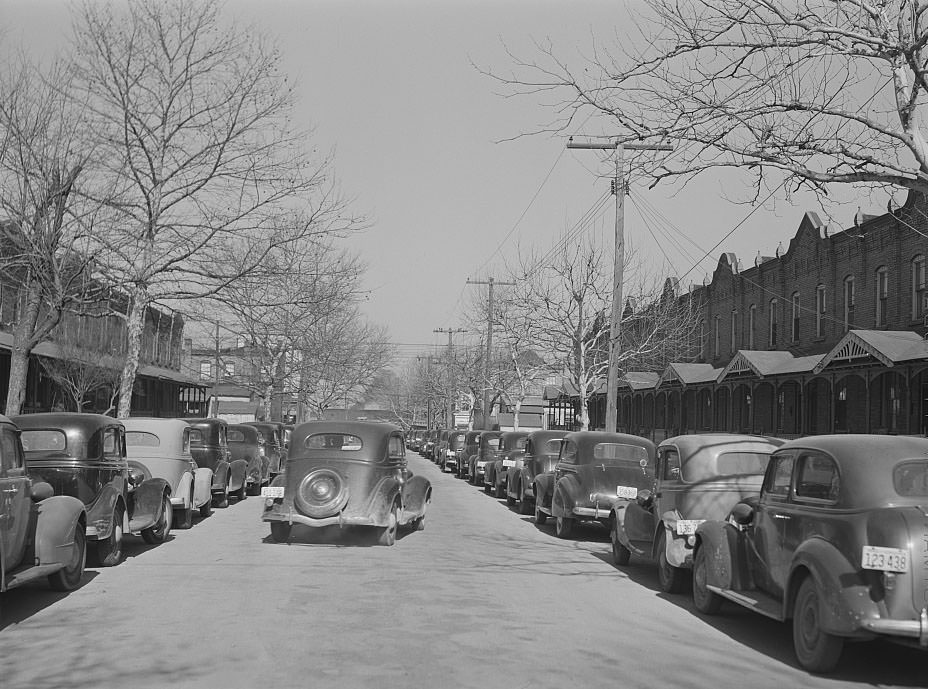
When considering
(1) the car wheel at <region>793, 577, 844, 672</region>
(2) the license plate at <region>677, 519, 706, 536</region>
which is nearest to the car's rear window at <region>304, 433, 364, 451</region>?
(2) the license plate at <region>677, 519, 706, 536</region>

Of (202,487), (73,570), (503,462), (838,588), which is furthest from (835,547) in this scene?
(503,462)

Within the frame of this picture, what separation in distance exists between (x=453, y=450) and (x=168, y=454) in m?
26.5

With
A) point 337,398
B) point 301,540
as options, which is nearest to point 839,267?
point 301,540

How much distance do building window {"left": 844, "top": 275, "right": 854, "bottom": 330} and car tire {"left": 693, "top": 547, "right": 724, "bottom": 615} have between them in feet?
89.8

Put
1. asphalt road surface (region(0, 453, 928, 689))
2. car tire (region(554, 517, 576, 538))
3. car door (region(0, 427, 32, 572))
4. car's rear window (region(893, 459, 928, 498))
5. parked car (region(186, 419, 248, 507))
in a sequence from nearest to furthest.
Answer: asphalt road surface (region(0, 453, 928, 689)), car's rear window (region(893, 459, 928, 498)), car door (region(0, 427, 32, 572)), car tire (region(554, 517, 576, 538)), parked car (region(186, 419, 248, 507))

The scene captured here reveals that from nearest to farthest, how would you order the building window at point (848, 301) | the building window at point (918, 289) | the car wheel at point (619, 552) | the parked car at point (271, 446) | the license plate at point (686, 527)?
1. the license plate at point (686, 527)
2. the car wheel at point (619, 552)
3. the parked car at point (271, 446)
4. the building window at point (918, 289)
5. the building window at point (848, 301)

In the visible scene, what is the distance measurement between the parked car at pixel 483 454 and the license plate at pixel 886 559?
25.0 meters

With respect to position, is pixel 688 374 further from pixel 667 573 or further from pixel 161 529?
pixel 667 573

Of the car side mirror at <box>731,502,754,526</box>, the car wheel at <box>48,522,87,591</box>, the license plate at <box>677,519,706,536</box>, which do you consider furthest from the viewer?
the license plate at <box>677,519,706,536</box>

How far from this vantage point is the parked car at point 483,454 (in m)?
32.4

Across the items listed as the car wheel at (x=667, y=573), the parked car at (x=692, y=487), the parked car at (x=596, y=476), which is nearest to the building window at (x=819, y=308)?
the parked car at (x=596, y=476)

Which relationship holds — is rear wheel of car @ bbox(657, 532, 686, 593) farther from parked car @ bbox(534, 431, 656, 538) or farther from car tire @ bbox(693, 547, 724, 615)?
parked car @ bbox(534, 431, 656, 538)

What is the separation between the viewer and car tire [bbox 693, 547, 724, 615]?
10.0 meters

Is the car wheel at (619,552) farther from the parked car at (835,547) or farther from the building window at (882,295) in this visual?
the building window at (882,295)
